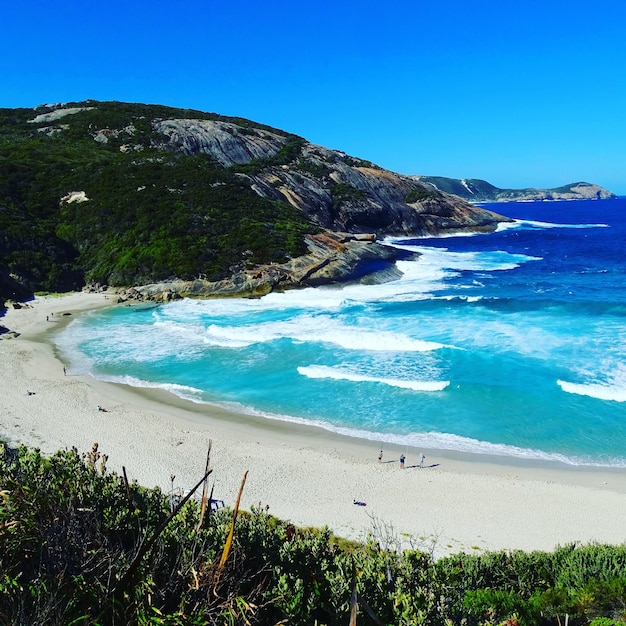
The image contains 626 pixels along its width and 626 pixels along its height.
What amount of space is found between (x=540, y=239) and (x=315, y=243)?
49.5 metres

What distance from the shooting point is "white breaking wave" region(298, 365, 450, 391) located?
84.7ft

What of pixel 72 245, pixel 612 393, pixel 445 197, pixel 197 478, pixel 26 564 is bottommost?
pixel 197 478

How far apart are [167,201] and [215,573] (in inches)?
2341

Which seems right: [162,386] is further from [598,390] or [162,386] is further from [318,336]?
[598,390]

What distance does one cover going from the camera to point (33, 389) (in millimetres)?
26062

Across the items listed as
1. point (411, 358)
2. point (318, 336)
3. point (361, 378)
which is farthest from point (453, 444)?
point (318, 336)

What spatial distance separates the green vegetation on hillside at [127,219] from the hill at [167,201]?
16cm

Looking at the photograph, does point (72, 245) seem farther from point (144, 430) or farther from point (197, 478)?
point (197, 478)

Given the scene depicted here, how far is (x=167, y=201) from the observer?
60281mm

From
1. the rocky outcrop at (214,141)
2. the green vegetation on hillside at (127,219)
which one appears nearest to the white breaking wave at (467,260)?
the green vegetation on hillside at (127,219)

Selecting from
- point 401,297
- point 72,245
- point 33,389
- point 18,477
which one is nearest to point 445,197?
point 401,297

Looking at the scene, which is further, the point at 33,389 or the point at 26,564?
the point at 33,389

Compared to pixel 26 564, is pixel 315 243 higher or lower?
higher

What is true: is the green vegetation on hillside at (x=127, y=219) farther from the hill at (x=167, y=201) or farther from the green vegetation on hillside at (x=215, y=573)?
the green vegetation on hillside at (x=215, y=573)
